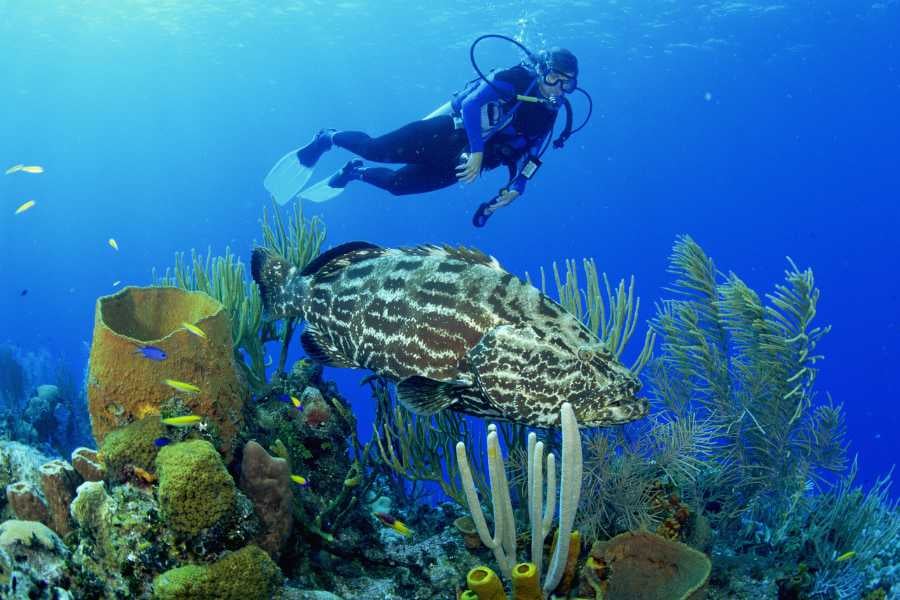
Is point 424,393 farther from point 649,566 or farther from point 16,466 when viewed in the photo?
point 16,466

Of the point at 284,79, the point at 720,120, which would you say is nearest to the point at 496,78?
the point at 284,79

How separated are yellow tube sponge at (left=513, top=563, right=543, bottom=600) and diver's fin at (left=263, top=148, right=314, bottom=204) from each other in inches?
335

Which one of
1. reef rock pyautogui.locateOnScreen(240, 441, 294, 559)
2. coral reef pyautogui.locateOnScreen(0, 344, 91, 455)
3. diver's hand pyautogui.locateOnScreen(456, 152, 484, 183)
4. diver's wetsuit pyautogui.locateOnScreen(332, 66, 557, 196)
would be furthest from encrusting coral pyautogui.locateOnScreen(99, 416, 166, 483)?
coral reef pyautogui.locateOnScreen(0, 344, 91, 455)

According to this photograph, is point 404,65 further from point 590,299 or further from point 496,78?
point 590,299

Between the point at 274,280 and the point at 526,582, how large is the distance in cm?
317

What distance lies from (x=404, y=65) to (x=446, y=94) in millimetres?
10368

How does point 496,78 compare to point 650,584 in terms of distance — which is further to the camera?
point 496,78

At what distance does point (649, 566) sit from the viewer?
350 cm

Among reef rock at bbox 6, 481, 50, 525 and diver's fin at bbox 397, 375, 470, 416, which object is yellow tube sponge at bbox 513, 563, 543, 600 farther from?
reef rock at bbox 6, 481, 50, 525

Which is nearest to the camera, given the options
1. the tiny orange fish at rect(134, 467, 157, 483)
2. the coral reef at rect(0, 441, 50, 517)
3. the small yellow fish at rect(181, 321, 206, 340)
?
the tiny orange fish at rect(134, 467, 157, 483)

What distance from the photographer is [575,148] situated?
9119 centimetres

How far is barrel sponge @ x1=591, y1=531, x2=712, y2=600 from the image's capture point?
3.32m

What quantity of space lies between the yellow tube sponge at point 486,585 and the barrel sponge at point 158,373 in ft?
6.62

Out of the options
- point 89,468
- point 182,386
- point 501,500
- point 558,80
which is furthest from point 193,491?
point 558,80
